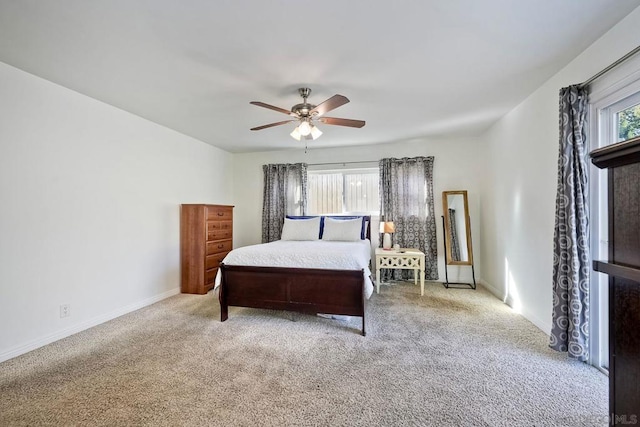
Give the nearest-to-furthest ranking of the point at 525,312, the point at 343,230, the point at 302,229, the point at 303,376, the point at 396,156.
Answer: the point at 303,376
the point at 525,312
the point at 343,230
the point at 302,229
the point at 396,156

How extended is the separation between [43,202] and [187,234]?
1.78 meters

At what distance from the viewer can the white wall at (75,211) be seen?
237 cm

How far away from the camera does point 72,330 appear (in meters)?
2.76

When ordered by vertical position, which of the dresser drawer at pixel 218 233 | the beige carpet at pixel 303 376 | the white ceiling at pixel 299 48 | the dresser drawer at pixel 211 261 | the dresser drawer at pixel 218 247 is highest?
the white ceiling at pixel 299 48

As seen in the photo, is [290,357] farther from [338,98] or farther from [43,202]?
[43,202]

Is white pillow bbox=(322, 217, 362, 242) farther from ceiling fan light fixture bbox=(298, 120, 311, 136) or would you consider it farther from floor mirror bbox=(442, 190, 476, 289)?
ceiling fan light fixture bbox=(298, 120, 311, 136)

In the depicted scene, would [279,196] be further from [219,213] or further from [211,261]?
[211,261]

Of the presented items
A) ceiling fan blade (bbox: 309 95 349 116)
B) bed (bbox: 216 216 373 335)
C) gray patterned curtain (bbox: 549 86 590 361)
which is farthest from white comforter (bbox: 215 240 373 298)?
gray patterned curtain (bbox: 549 86 590 361)

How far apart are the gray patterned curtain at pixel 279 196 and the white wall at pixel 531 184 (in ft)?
10.2

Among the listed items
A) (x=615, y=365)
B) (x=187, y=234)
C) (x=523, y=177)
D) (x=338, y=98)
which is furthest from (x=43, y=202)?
(x=523, y=177)

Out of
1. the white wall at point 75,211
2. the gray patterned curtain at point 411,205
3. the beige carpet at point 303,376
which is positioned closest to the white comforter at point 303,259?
the beige carpet at point 303,376

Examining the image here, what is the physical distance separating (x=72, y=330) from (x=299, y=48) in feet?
11.1

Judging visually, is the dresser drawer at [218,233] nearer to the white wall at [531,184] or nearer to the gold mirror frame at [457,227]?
the gold mirror frame at [457,227]

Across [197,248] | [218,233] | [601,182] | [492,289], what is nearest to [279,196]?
[218,233]
